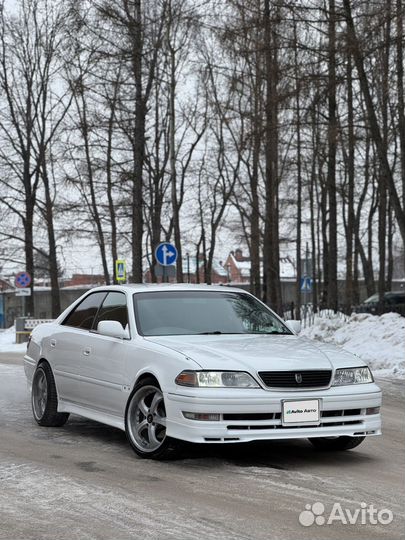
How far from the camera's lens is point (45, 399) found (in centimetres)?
945

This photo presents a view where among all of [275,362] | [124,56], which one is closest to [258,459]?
[275,362]

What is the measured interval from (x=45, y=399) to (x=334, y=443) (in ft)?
10.2

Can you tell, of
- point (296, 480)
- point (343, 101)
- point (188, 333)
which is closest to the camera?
point (296, 480)

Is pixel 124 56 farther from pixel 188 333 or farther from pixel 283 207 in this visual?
pixel 283 207

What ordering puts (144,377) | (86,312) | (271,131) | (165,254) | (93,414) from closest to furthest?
(144,377) → (93,414) → (86,312) → (271,131) → (165,254)

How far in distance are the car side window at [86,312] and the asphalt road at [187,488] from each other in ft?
3.55

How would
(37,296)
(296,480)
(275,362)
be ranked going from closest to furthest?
(296,480), (275,362), (37,296)

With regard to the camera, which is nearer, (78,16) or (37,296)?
(78,16)

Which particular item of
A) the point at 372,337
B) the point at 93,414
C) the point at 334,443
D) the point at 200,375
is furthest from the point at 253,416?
the point at 372,337

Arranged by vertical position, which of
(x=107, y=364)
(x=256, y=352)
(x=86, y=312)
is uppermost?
(x=86, y=312)

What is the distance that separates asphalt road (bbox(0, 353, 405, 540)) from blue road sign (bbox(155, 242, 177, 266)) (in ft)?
47.2

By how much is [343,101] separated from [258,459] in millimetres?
28490

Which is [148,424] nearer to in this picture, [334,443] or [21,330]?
[334,443]

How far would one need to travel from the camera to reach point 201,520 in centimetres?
536
